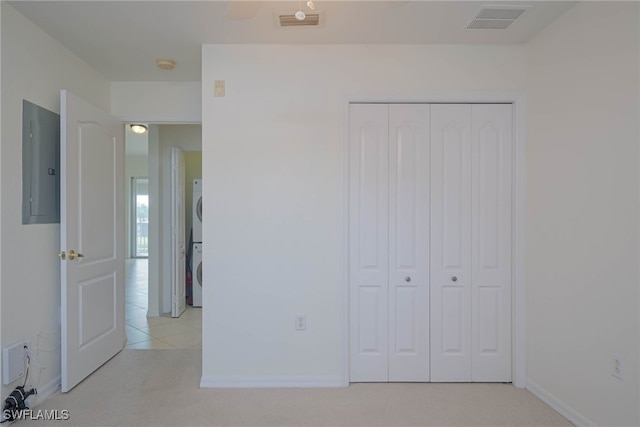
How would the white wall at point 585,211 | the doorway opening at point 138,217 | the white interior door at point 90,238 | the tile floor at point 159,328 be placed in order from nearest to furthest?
the white wall at point 585,211 → the white interior door at point 90,238 → the tile floor at point 159,328 → the doorway opening at point 138,217

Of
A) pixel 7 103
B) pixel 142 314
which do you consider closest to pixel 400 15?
pixel 7 103

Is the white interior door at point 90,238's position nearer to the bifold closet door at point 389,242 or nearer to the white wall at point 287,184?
the white wall at point 287,184

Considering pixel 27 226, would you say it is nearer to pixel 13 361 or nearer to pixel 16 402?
pixel 13 361

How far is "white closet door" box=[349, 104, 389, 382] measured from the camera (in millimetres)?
2701

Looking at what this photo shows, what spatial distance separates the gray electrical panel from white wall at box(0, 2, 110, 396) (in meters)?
0.05

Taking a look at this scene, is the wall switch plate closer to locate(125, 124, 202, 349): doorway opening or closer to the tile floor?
locate(125, 124, 202, 349): doorway opening

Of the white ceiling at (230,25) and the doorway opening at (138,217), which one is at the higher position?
the white ceiling at (230,25)

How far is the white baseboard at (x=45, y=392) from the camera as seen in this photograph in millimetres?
2377

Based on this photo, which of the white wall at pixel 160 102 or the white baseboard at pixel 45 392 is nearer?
the white baseboard at pixel 45 392

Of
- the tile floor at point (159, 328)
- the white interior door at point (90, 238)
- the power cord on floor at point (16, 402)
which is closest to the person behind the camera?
the power cord on floor at point (16, 402)

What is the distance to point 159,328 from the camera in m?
4.15

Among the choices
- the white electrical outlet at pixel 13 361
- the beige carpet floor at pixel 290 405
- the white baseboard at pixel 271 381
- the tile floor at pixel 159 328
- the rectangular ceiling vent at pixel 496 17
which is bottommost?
the tile floor at pixel 159 328

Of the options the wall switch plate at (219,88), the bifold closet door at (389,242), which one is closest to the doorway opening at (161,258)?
the bifold closet door at (389,242)

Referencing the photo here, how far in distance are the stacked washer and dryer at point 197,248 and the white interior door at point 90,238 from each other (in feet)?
5.83
